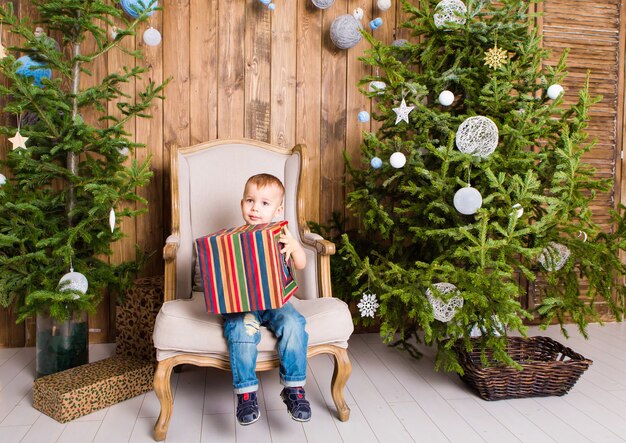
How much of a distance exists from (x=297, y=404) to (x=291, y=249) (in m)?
0.54

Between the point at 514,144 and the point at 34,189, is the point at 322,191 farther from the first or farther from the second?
the point at 34,189

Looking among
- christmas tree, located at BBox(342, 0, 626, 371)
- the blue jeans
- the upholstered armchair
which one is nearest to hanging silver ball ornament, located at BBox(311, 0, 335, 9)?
christmas tree, located at BBox(342, 0, 626, 371)

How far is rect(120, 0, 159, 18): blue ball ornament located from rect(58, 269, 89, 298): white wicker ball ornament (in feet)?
3.94

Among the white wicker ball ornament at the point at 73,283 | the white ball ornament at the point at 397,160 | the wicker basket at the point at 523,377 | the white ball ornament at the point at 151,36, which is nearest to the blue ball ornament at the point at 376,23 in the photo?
the white ball ornament at the point at 397,160

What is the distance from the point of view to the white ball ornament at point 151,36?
2.65 meters

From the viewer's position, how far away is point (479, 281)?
195cm

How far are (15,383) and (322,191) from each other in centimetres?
179

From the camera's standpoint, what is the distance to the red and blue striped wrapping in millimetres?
1778

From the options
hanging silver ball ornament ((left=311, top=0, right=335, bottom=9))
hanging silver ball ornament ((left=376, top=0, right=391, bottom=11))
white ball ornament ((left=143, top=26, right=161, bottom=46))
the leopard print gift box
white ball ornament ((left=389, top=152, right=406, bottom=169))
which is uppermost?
hanging silver ball ornament ((left=376, top=0, right=391, bottom=11))

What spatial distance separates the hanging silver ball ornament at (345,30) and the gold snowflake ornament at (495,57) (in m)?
0.82

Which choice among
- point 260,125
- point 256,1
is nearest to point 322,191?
point 260,125

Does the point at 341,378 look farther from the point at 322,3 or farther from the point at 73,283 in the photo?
the point at 322,3

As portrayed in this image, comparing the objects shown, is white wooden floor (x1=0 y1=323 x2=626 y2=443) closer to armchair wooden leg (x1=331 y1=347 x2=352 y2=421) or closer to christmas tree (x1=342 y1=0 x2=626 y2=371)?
armchair wooden leg (x1=331 y1=347 x2=352 y2=421)

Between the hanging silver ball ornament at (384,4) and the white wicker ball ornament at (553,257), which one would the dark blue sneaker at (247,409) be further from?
the hanging silver ball ornament at (384,4)
